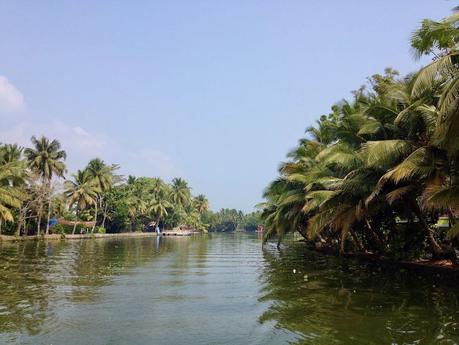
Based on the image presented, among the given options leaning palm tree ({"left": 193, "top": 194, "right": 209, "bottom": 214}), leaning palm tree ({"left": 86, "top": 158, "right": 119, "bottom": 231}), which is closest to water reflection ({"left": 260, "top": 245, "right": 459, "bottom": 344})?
leaning palm tree ({"left": 86, "top": 158, "right": 119, "bottom": 231})

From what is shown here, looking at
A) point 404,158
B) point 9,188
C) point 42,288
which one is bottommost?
point 42,288

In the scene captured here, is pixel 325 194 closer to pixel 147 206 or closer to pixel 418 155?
pixel 418 155

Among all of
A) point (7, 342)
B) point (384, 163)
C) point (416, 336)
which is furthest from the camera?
point (384, 163)

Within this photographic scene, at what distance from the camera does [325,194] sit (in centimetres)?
1994

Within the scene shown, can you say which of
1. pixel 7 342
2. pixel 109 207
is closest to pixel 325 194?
pixel 7 342

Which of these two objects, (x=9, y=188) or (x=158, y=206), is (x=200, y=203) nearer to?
(x=158, y=206)

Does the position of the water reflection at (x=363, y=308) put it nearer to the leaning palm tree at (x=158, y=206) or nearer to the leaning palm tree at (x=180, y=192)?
the leaning palm tree at (x=158, y=206)

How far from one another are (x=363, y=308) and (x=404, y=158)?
716cm

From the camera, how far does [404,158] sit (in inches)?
620

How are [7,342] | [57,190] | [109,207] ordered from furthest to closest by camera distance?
[109,207], [57,190], [7,342]

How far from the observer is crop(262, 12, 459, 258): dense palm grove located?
1116 cm

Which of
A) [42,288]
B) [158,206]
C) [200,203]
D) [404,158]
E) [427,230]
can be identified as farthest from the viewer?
[200,203]

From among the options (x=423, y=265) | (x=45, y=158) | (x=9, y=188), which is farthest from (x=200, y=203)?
(x=423, y=265)

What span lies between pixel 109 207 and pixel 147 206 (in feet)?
44.7
